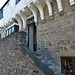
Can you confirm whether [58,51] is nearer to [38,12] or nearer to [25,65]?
[25,65]

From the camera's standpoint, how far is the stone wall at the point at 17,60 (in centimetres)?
325

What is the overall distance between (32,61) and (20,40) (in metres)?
1.19

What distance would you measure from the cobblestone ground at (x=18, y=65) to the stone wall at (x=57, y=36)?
4.44 feet

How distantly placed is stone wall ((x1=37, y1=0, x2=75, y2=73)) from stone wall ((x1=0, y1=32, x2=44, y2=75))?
137cm

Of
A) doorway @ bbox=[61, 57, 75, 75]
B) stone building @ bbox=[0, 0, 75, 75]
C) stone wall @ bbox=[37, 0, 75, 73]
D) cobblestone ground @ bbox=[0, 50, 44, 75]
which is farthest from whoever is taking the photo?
stone wall @ bbox=[37, 0, 75, 73]

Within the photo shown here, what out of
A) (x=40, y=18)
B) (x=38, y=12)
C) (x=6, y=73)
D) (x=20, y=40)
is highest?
(x=38, y=12)

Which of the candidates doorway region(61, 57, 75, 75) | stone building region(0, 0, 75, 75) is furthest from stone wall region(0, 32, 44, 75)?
doorway region(61, 57, 75, 75)

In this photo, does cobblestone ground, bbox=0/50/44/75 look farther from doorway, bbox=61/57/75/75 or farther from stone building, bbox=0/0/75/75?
doorway, bbox=61/57/75/75

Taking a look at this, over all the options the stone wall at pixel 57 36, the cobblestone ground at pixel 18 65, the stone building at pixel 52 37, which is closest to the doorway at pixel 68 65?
the stone building at pixel 52 37

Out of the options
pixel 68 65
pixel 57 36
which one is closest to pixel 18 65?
pixel 68 65

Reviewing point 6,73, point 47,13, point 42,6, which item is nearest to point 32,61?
point 6,73

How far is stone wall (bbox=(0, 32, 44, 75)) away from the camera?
325 cm

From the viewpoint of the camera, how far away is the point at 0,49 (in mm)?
5789

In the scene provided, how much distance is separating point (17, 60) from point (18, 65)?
0.71 ft
